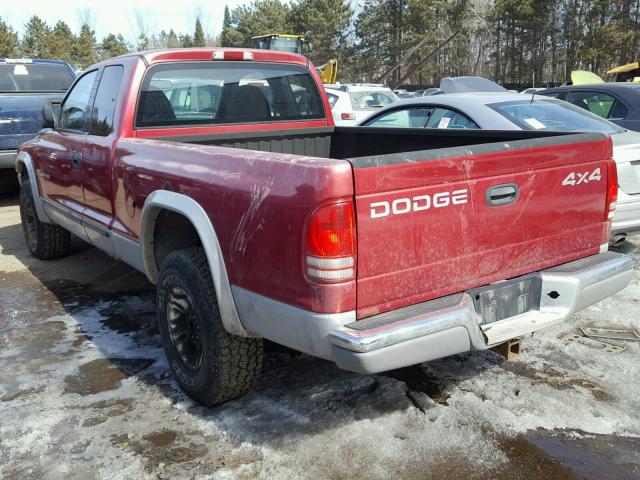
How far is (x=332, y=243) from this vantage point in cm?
227

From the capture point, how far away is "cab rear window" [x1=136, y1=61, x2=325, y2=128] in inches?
161

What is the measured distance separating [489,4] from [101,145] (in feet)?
159

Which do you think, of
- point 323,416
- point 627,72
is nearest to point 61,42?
point 627,72

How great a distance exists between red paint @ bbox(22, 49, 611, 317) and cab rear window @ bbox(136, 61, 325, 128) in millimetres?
769

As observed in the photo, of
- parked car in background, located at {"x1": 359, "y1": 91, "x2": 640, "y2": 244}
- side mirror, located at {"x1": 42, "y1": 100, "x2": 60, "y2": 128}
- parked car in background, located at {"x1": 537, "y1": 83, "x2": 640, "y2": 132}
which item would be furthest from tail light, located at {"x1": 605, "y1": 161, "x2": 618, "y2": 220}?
parked car in background, located at {"x1": 537, "y1": 83, "x2": 640, "y2": 132}

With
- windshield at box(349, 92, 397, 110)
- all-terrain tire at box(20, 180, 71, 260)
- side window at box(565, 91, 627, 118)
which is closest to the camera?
all-terrain tire at box(20, 180, 71, 260)

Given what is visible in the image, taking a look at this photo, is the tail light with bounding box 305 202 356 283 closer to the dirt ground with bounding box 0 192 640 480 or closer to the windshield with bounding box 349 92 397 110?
the dirt ground with bounding box 0 192 640 480

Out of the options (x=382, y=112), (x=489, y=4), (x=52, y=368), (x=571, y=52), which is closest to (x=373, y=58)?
(x=489, y=4)

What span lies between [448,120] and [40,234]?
4.20 metres

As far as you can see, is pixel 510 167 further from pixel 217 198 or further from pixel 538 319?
pixel 217 198

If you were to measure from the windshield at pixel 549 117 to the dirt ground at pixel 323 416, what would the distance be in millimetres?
1970

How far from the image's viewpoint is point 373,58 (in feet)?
171

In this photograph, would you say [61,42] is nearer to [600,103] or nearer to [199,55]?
[600,103]

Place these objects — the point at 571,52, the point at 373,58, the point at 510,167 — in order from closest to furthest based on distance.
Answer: the point at 510,167, the point at 571,52, the point at 373,58
